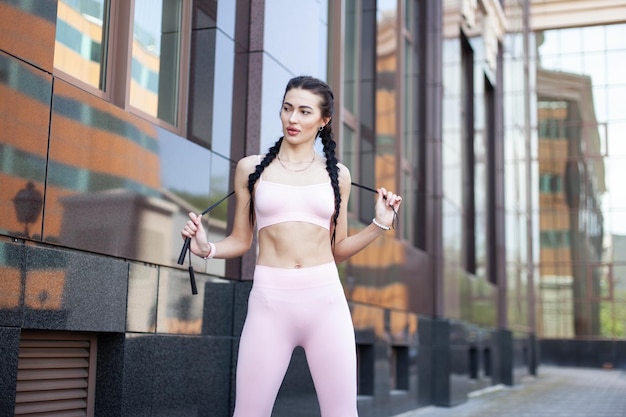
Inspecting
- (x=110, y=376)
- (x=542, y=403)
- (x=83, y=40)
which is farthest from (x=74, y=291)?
(x=542, y=403)

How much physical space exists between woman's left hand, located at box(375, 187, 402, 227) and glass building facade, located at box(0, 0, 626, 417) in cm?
103

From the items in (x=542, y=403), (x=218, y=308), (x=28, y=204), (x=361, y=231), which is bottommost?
(x=542, y=403)

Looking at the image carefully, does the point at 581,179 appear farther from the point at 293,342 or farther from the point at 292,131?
the point at 293,342

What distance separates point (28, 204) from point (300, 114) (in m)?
1.88

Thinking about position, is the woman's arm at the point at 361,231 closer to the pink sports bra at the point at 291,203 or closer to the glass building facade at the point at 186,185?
the pink sports bra at the point at 291,203

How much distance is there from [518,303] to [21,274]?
21.4m

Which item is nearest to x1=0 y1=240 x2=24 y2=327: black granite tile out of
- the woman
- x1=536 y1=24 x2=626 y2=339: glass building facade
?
the woman

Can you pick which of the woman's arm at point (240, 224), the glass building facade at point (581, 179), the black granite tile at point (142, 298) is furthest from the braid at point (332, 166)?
the glass building facade at point (581, 179)

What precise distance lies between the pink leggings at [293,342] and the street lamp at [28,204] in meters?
1.74

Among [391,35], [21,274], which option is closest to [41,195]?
[21,274]

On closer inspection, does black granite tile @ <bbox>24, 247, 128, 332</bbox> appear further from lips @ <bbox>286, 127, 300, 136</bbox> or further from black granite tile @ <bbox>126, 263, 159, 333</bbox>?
lips @ <bbox>286, 127, 300, 136</bbox>

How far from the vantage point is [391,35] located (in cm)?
1338

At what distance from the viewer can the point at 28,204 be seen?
16.4 ft

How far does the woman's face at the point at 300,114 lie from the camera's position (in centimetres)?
406
